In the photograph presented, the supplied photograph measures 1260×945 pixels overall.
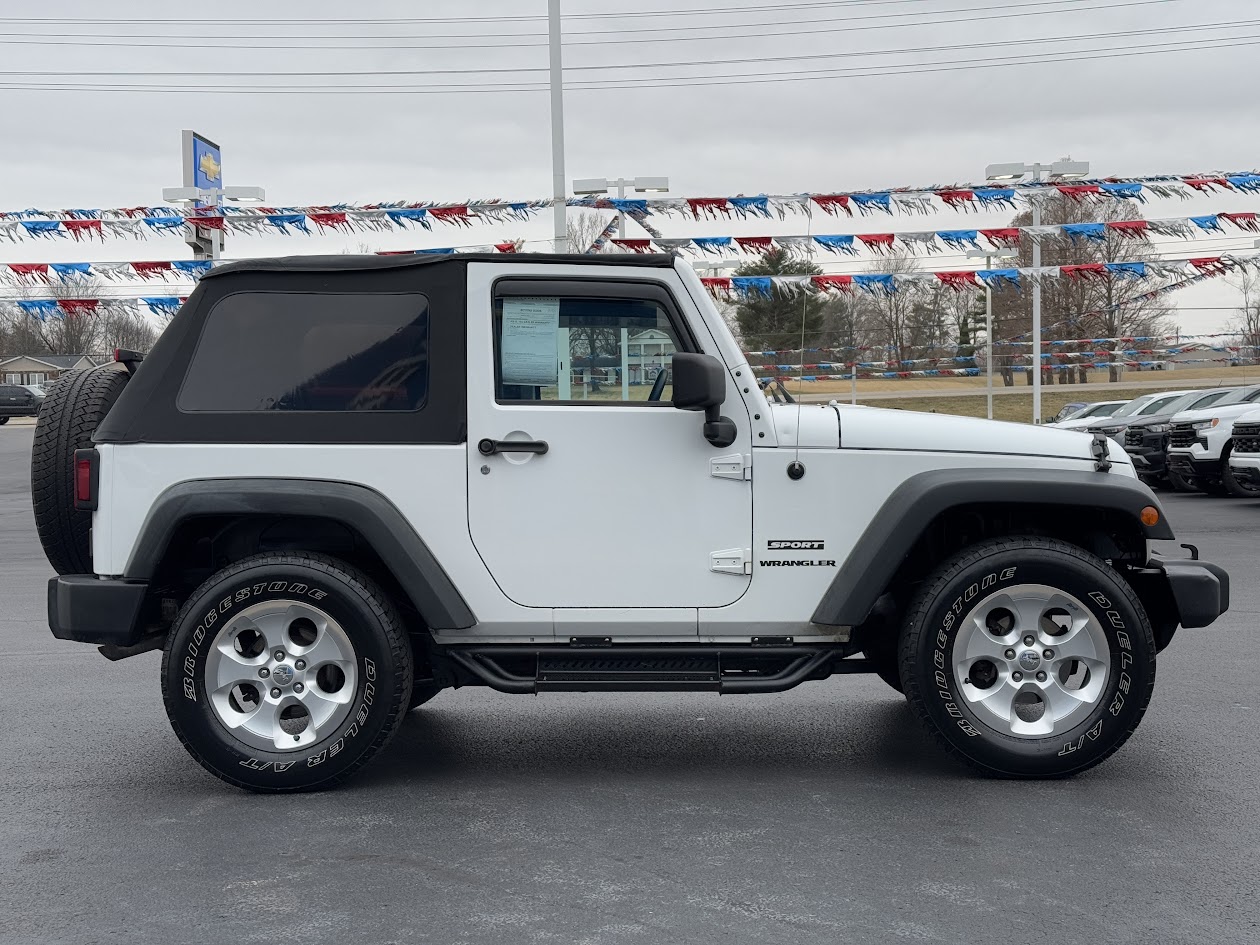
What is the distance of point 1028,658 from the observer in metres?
4.84

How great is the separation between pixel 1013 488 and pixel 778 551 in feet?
2.93

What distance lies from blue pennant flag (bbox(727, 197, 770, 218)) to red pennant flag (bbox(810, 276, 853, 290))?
3.66 ft

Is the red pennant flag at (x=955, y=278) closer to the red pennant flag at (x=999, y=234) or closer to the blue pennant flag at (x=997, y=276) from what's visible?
the blue pennant flag at (x=997, y=276)

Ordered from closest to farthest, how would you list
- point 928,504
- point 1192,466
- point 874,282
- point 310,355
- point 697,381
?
point 697,381 < point 928,504 < point 310,355 < point 874,282 < point 1192,466

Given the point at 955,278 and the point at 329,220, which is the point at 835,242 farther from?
the point at 329,220

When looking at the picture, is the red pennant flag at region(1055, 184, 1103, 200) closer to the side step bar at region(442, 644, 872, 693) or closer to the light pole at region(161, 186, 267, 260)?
the light pole at region(161, 186, 267, 260)

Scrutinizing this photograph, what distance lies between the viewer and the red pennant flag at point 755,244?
1502 centimetres

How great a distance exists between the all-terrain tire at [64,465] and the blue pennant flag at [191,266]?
10020 millimetres

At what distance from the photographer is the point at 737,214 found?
50.7 ft

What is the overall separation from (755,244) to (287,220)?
17.6 feet

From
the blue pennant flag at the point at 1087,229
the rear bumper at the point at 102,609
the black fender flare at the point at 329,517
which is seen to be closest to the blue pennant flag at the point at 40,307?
the rear bumper at the point at 102,609

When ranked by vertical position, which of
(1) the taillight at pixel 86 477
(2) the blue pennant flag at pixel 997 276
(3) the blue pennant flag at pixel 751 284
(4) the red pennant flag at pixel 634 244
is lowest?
(1) the taillight at pixel 86 477

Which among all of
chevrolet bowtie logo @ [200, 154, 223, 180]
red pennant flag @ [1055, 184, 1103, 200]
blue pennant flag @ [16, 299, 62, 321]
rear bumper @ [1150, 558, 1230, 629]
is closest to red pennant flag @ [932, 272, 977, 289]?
red pennant flag @ [1055, 184, 1103, 200]

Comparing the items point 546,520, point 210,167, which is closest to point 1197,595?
point 546,520
